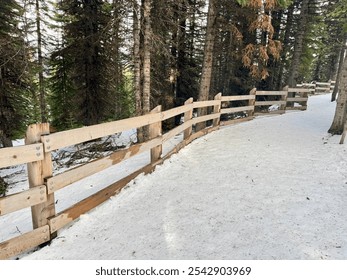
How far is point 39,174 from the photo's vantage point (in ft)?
10.3

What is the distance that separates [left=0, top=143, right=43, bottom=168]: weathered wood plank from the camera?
2.80m

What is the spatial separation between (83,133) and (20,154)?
3.08ft

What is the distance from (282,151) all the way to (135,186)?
435 centimetres

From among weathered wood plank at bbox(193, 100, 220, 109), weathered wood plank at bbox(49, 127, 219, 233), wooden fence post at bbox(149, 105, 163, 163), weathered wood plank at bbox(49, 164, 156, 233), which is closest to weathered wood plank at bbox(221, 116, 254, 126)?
weathered wood plank at bbox(193, 100, 220, 109)

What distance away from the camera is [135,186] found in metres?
4.89

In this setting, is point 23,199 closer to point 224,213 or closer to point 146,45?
point 224,213

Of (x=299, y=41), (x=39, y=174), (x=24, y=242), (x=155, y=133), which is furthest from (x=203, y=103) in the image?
(x=299, y=41)

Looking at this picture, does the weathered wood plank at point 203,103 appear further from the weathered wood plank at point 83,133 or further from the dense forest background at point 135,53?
the weathered wood plank at point 83,133

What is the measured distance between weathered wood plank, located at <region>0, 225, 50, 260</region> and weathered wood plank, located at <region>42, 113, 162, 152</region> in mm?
993

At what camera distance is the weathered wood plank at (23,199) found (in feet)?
9.16

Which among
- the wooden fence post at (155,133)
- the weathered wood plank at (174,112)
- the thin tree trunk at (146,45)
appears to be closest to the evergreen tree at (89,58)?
the thin tree trunk at (146,45)

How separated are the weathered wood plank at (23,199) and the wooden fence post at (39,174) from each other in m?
0.08

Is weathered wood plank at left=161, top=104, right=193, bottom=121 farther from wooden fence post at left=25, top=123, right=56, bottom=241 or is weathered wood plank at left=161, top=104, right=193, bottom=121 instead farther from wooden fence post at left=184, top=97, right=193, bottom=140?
wooden fence post at left=25, top=123, right=56, bottom=241
